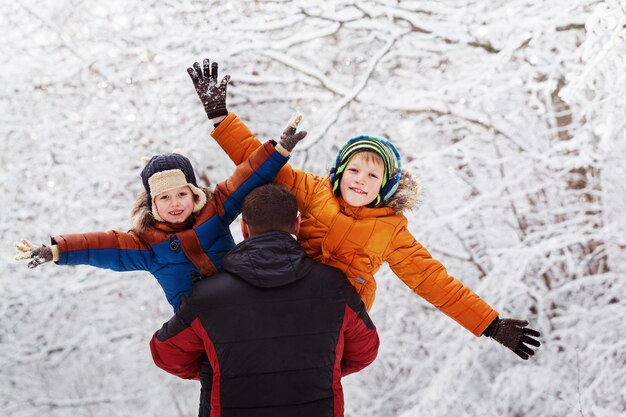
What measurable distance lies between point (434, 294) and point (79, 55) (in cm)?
403

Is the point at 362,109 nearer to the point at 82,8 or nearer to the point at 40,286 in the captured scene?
the point at 82,8

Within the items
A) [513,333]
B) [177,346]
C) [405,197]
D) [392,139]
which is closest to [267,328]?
[177,346]

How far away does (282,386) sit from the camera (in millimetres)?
1815

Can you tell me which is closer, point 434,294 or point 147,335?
point 434,294

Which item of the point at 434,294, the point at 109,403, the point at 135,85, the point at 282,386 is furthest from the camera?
the point at 109,403

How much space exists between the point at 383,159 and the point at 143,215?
91 cm

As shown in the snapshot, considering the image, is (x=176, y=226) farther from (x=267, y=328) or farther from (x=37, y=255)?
(x=267, y=328)

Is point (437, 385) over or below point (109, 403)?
over

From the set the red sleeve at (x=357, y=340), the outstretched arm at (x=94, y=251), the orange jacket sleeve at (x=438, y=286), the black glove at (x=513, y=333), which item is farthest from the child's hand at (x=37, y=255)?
the black glove at (x=513, y=333)

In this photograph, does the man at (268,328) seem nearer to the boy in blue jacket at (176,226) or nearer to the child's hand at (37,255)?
the boy in blue jacket at (176,226)

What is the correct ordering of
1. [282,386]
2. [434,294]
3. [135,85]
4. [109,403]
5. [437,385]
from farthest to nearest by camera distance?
1. [109,403]
2. [135,85]
3. [437,385]
4. [434,294]
5. [282,386]

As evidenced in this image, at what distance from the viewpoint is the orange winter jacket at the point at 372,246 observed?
2.16 meters

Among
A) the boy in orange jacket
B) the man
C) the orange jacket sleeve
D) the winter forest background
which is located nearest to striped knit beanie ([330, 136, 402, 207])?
the boy in orange jacket

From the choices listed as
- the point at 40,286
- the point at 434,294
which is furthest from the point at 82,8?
the point at 434,294
